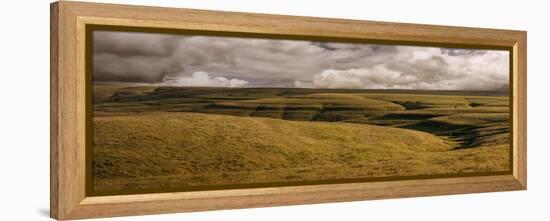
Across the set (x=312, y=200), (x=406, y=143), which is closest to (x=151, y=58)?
(x=312, y=200)

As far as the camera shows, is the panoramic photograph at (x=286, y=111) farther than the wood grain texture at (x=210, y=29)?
Yes

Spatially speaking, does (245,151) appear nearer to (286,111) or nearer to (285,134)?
(285,134)

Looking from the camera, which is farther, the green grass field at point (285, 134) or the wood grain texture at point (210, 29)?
the green grass field at point (285, 134)

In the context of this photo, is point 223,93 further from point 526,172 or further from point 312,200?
point 526,172

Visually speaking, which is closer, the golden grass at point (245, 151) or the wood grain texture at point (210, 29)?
the wood grain texture at point (210, 29)

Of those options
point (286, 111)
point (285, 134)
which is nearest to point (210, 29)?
point (286, 111)
